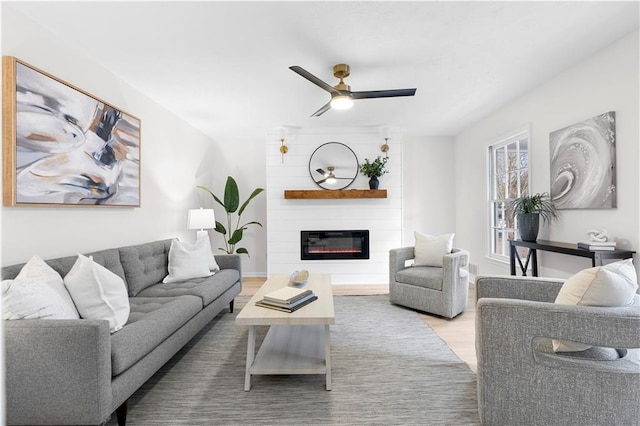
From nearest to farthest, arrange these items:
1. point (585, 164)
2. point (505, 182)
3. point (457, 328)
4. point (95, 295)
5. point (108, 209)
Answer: point (95, 295), point (585, 164), point (108, 209), point (457, 328), point (505, 182)

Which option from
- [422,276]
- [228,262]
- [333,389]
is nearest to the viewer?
[333,389]

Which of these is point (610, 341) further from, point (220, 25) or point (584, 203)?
point (220, 25)

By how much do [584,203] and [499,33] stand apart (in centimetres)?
163

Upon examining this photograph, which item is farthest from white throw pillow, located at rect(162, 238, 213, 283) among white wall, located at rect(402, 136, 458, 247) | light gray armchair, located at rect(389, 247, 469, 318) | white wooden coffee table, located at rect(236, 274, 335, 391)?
white wall, located at rect(402, 136, 458, 247)

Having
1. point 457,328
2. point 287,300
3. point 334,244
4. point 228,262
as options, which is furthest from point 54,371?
point 334,244

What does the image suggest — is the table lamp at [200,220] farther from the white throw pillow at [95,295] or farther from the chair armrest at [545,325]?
the chair armrest at [545,325]

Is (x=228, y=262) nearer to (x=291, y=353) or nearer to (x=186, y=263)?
(x=186, y=263)

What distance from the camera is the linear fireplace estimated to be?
4.69 metres

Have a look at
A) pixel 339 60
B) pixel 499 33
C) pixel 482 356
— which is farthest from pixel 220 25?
pixel 482 356

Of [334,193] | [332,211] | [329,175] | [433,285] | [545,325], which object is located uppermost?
[329,175]

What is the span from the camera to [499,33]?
7.10 feet

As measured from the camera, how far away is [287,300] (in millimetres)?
2027

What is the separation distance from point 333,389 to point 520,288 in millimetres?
1407

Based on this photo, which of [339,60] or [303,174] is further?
[303,174]
